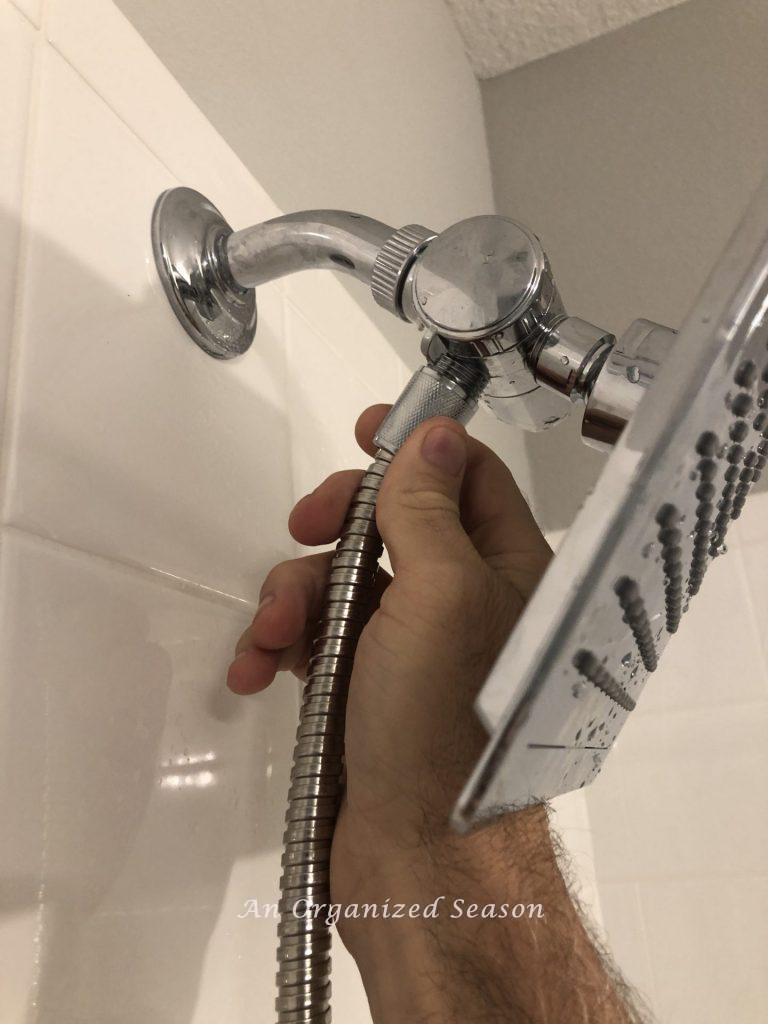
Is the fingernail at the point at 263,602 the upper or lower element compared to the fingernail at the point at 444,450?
lower

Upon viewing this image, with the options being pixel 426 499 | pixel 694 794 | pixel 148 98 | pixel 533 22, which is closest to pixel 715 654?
pixel 694 794

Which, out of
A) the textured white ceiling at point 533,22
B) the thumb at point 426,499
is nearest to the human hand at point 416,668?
the thumb at point 426,499

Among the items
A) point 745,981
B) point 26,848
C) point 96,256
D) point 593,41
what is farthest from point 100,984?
point 593,41

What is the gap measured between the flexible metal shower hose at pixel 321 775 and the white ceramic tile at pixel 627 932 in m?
0.62

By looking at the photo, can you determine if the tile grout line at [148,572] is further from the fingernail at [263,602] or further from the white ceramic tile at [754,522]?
the white ceramic tile at [754,522]

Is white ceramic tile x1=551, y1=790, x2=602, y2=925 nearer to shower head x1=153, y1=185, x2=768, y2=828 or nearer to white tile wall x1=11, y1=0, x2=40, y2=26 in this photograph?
shower head x1=153, y1=185, x2=768, y2=828

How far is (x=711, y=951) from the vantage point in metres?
0.79

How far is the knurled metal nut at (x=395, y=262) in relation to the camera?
0.38 m

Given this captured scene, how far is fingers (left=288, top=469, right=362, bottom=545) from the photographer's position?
416 mm

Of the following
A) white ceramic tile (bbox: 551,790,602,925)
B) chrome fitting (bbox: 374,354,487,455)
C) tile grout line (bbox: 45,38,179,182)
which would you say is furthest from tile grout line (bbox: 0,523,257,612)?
white ceramic tile (bbox: 551,790,602,925)

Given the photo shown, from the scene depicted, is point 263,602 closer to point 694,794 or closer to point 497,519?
point 497,519

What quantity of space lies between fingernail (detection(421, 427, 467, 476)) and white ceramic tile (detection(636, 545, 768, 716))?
0.61 metres

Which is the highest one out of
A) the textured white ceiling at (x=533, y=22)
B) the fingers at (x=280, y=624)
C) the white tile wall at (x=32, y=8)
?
the textured white ceiling at (x=533, y=22)

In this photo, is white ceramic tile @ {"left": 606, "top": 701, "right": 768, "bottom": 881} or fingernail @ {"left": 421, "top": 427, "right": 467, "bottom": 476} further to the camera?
white ceramic tile @ {"left": 606, "top": 701, "right": 768, "bottom": 881}
